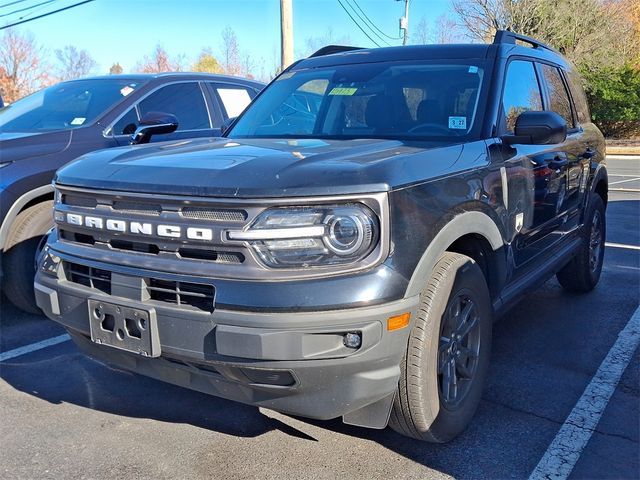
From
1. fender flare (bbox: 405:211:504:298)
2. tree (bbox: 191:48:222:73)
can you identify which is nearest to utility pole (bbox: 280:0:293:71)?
fender flare (bbox: 405:211:504:298)

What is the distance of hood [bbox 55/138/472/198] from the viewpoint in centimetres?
235

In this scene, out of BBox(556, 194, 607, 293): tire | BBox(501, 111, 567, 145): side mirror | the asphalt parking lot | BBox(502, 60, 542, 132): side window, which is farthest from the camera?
BBox(556, 194, 607, 293): tire

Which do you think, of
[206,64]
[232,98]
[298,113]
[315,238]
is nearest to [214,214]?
[315,238]

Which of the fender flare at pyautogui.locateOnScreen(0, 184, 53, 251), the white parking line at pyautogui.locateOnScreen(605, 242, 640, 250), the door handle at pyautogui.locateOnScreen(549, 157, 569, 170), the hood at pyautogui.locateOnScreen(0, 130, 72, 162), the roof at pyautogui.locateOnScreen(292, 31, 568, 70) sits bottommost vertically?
the white parking line at pyautogui.locateOnScreen(605, 242, 640, 250)

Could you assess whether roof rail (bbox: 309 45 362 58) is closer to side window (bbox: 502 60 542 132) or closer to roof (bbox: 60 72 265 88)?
side window (bbox: 502 60 542 132)

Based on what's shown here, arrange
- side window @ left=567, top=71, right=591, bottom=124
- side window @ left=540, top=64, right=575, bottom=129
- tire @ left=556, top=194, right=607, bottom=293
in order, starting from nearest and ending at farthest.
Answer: side window @ left=540, top=64, right=575, bottom=129 → side window @ left=567, top=71, right=591, bottom=124 → tire @ left=556, top=194, right=607, bottom=293

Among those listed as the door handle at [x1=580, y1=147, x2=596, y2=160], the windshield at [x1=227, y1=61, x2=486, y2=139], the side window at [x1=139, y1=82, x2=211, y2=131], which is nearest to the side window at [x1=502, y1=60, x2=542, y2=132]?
the windshield at [x1=227, y1=61, x2=486, y2=139]

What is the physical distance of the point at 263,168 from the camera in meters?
2.49

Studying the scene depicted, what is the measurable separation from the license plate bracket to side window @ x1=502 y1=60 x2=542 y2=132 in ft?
7.73

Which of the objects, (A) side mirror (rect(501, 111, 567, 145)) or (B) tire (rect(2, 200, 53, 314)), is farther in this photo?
(B) tire (rect(2, 200, 53, 314))

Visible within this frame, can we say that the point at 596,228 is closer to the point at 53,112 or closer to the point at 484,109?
the point at 484,109

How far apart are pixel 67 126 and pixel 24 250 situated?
1163 mm

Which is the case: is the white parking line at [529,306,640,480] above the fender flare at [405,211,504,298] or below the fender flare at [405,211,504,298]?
below

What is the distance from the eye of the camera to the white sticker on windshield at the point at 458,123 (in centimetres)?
345
